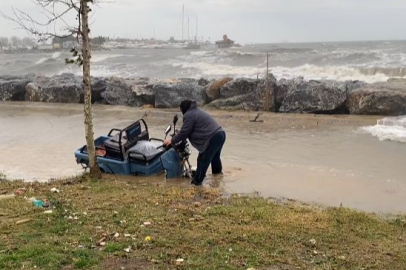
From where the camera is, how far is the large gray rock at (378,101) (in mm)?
15516

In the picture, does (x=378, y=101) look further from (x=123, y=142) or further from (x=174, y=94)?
(x=123, y=142)

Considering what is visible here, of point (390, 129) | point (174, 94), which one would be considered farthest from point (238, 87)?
point (390, 129)

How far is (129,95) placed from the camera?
20.0 meters

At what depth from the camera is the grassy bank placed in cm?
429

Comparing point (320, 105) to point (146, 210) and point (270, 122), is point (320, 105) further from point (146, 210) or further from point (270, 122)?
point (146, 210)

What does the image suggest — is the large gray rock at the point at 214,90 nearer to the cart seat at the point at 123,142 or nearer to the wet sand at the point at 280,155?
the wet sand at the point at 280,155

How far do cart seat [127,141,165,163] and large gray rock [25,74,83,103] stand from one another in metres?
13.1

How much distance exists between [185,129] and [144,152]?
1.03 metres

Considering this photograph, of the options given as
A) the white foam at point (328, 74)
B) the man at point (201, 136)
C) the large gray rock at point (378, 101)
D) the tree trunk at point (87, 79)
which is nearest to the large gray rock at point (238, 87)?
the large gray rock at point (378, 101)

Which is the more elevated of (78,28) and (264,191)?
(78,28)

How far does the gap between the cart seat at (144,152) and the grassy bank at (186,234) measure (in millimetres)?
1391

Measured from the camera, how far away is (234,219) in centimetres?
568

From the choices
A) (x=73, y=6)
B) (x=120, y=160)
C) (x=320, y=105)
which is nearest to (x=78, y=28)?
(x=73, y=6)

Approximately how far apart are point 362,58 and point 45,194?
36.3 metres
